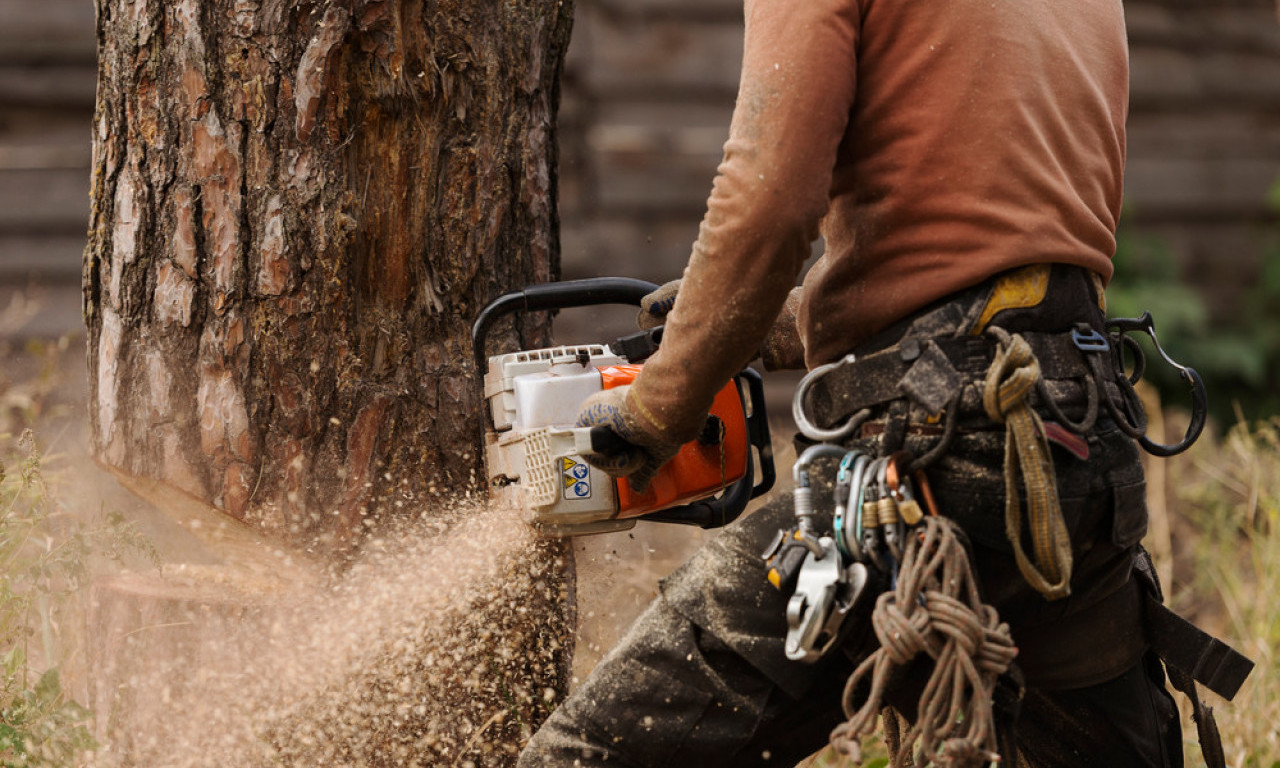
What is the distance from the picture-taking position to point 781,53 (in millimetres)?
1578

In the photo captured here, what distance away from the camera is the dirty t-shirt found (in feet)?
5.20

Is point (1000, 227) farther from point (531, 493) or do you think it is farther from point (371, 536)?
point (371, 536)

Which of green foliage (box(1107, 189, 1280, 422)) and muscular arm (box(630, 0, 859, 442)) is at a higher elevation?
muscular arm (box(630, 0, 859, 442))

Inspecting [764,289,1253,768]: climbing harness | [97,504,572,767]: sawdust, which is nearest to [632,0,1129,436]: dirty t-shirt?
[764,289,1253,768]: climbing harness

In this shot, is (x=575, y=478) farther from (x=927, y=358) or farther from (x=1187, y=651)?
(x=1187, y=651)

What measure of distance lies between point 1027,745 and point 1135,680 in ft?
0.70

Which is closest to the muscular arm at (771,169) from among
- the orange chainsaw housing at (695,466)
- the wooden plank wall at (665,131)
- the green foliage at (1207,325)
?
the orange chainsaw housing at (695,466)

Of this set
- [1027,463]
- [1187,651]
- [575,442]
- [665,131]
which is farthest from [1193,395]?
[665,131]

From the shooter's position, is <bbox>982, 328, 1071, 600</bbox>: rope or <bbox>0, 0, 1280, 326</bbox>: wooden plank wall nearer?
<bbox>982, 328, 1071, 600</bbox>: rope

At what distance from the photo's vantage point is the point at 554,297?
2.28 metres

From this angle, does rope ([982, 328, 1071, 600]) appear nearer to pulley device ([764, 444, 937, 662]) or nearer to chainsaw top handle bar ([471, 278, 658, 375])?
pulley device ([764, 444, 937, 662])

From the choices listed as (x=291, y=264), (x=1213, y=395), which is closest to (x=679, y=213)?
(x=1213, y=395)

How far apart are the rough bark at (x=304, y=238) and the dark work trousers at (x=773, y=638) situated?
78 centimetres

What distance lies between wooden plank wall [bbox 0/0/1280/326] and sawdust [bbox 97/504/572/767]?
152 inches
